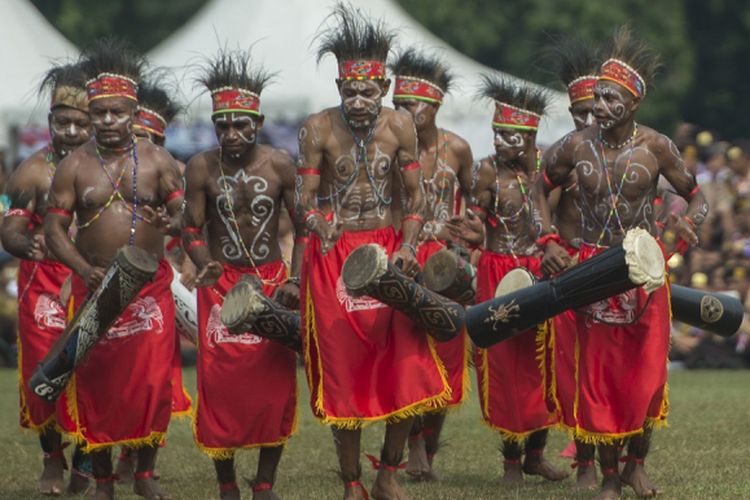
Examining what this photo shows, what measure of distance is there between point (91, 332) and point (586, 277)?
2614 mm

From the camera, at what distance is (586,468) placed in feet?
35.1

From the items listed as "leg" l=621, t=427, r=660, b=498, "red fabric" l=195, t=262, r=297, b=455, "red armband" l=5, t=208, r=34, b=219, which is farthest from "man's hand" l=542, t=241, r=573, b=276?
"red armband" l=5, t=208, r=34, b=219

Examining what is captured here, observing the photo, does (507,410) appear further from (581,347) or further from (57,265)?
(57,265)

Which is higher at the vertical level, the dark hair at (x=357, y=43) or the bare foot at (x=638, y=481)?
the dark hair at (x=357, y=43)

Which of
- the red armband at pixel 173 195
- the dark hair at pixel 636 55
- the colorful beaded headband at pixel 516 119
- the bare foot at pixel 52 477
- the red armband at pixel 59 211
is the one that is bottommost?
the bare foot at pixel 52 477

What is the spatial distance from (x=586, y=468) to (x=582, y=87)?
2369mm

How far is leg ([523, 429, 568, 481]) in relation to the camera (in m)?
11.4

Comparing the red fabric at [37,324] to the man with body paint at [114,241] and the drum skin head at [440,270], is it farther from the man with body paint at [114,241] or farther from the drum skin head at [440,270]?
the drum skin head at [440,270]

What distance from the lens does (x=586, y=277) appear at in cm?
958

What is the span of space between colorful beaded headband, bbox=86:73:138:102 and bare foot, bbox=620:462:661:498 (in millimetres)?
3409

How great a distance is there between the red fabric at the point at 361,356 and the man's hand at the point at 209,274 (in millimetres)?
589

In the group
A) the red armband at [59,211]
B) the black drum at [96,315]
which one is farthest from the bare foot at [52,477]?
the red armband at [59,211]

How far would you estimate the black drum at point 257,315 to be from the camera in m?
9.71

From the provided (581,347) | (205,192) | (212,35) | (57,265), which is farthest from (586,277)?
(212,35)
